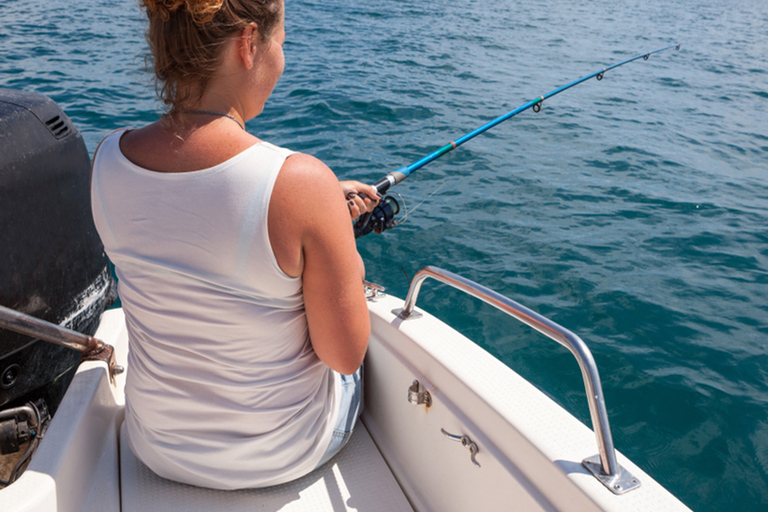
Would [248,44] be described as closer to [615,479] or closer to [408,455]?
[615,479]

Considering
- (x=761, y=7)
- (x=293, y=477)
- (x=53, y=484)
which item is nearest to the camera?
(x=53, y=484)

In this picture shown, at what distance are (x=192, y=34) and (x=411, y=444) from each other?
46.7 inches

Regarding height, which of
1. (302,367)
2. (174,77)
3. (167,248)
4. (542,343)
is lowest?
(542,343)

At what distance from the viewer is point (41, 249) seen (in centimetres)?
184

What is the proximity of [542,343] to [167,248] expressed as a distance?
2.55 meters

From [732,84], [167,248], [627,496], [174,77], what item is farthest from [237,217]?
[732,84]

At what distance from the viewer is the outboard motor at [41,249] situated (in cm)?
171

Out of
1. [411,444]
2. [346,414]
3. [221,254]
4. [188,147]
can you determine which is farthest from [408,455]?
[188,147]

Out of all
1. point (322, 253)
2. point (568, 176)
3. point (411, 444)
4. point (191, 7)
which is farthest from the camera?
point (568, 176)

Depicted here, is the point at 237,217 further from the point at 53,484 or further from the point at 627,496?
the point at 627,496

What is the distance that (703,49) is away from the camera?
10.8m

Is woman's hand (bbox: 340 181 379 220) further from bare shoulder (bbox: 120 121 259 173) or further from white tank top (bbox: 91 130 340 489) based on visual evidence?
bare shoulder (bbox: 120 121 259 173)

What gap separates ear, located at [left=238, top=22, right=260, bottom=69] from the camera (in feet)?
3.19

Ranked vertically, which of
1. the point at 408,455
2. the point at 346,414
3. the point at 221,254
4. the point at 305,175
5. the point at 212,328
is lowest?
the point at 408,455
